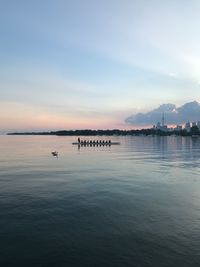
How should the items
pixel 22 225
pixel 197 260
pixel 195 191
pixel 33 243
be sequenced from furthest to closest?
pixel 195 191 < pixel 22 225 < pixel 33 243 < pixel 197 260

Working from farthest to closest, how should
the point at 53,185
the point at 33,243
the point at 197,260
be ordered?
the point at 53,185 < the point at 33,243 < the point at 197,260

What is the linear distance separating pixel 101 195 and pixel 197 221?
11.7m

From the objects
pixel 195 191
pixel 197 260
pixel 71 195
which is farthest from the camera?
pixel 195 191

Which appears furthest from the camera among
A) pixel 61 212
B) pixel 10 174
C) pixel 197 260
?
pixel 10 174

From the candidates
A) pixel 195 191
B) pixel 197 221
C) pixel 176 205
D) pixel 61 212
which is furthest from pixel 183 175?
pixel 61 212

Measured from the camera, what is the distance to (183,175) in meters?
47.3

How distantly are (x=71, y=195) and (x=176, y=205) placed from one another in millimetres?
11095

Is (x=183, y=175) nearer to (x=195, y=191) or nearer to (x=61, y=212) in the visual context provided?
(x=195, y=191)

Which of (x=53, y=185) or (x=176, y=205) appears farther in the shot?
(x=53, y=185)

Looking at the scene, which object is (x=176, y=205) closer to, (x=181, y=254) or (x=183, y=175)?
(x=181, y=254)

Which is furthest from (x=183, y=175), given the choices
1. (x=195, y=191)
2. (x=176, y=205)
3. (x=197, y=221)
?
(x=197, y=221)

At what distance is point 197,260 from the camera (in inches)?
641

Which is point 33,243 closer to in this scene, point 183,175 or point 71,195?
point 71,195

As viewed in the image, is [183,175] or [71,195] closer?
[71,195]
